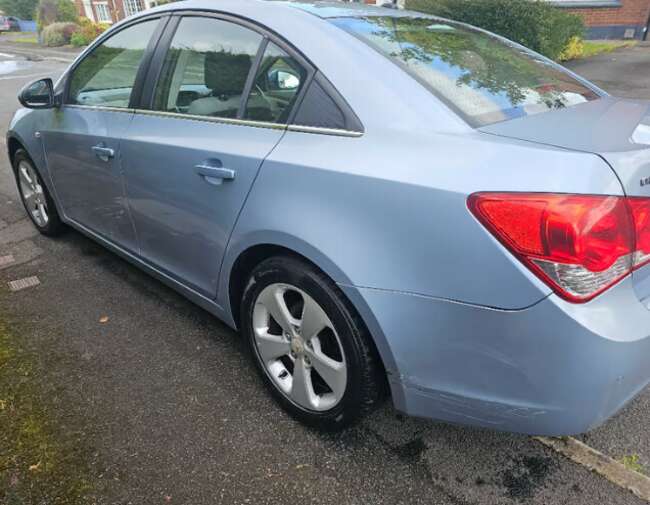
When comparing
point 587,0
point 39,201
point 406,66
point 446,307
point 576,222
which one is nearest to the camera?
point 576,222

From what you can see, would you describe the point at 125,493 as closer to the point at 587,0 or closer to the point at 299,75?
the point at 299,75

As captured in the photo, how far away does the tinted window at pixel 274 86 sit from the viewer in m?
2.01

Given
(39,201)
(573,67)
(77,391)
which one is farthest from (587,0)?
(77,391)

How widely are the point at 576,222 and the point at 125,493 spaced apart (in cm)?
175

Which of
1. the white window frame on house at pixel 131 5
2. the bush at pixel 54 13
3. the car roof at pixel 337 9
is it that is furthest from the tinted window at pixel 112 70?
the bush at pixel 54 13

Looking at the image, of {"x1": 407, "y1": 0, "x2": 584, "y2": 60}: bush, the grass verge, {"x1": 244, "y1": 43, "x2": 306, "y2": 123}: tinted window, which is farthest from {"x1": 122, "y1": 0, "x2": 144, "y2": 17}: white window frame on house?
{"x1": 244, "y1": 43, "x2": 306, "y2": 123}: tinted window

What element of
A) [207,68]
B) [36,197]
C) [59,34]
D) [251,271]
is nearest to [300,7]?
[207,68]

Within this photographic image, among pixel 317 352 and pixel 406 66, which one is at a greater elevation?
pixel 406 66

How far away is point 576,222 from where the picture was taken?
4.51ft

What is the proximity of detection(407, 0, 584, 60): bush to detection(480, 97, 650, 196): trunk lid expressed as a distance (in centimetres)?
969

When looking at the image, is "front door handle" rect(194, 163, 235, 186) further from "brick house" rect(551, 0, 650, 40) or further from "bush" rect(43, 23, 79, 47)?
"bush" rect(43, 23, 79, 47)

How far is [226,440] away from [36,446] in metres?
0.75

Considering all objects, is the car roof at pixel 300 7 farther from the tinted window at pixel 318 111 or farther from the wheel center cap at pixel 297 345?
the wheel center cap at pixel 297 345

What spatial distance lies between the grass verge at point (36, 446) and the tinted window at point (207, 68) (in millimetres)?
1448
